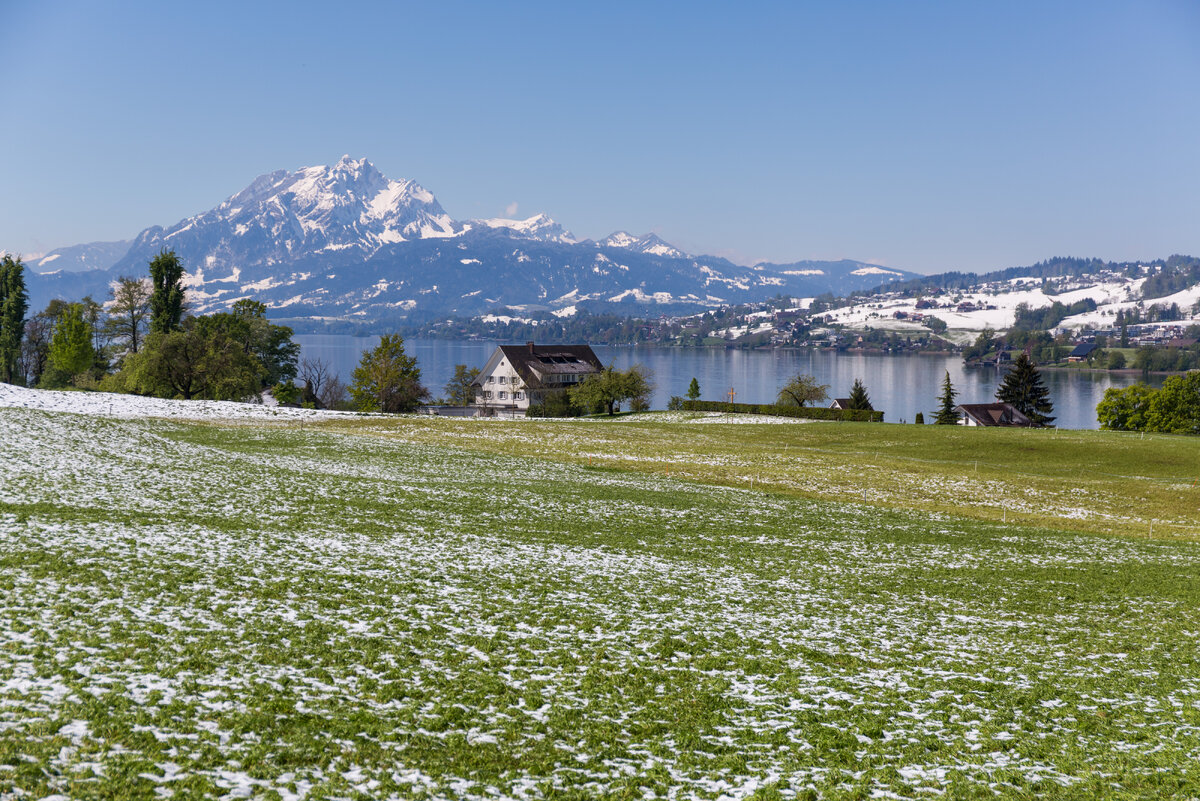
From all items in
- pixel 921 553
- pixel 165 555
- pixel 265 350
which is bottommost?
pixel 921 553

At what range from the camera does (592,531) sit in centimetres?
2992

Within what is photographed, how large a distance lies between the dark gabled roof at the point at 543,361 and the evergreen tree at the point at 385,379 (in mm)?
50798

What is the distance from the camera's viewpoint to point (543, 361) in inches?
7023

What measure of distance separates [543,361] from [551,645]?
536ft

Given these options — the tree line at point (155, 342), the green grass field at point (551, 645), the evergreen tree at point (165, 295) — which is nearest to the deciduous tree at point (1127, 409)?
the green grass field at point (551, 645)

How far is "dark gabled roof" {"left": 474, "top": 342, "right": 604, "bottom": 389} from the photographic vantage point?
171 m

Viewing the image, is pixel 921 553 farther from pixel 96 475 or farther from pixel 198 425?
pixel 198 425

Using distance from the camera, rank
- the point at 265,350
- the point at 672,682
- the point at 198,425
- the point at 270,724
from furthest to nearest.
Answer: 1. the point at 265,350
2. the point at 198,425
3. the point at 672,682
4. the point at 270,724

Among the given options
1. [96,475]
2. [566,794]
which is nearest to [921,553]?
[566,794]

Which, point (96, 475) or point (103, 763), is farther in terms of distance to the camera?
point (96, 475)

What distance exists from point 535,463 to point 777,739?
41.2 meters

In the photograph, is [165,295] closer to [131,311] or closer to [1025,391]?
[131,311]

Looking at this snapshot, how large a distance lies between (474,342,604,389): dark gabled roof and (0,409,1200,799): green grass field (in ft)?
437

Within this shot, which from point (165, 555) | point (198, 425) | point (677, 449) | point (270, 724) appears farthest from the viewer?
point (677, 449)
